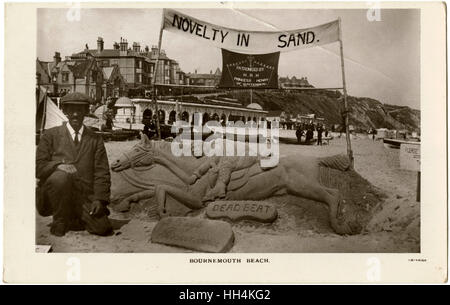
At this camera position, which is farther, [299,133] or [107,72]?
[107,72]

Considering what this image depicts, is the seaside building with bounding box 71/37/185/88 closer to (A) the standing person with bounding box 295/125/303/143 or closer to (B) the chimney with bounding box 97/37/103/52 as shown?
(B) the chimney with bounding box 97/37/103/52

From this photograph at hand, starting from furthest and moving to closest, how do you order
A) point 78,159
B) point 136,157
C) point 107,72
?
point 107,72, point 136,157, point 78,159

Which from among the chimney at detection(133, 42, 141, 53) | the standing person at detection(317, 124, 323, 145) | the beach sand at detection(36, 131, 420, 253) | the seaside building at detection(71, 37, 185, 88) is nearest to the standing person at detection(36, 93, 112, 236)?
the beach sand at detection(36, 131, 420, 253)

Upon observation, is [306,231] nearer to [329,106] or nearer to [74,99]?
[329,106]

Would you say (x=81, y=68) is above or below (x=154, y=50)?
below

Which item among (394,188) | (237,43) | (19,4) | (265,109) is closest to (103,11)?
(19,4)

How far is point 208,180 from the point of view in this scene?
6465 millimetres

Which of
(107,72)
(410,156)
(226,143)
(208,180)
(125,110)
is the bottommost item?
(208,180)

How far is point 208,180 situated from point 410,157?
267 cm

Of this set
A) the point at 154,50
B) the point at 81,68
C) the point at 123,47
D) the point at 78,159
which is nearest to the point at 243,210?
the point at 78,159

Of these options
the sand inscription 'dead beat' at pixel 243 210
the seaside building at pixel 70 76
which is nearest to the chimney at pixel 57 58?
the seaside building at pixel 70 76

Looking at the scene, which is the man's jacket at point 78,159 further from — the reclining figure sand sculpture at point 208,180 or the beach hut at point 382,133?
the beach hut at point 382,133

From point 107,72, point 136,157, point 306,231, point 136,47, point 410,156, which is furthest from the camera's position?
point 107,72

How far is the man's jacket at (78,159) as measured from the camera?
635 cm
